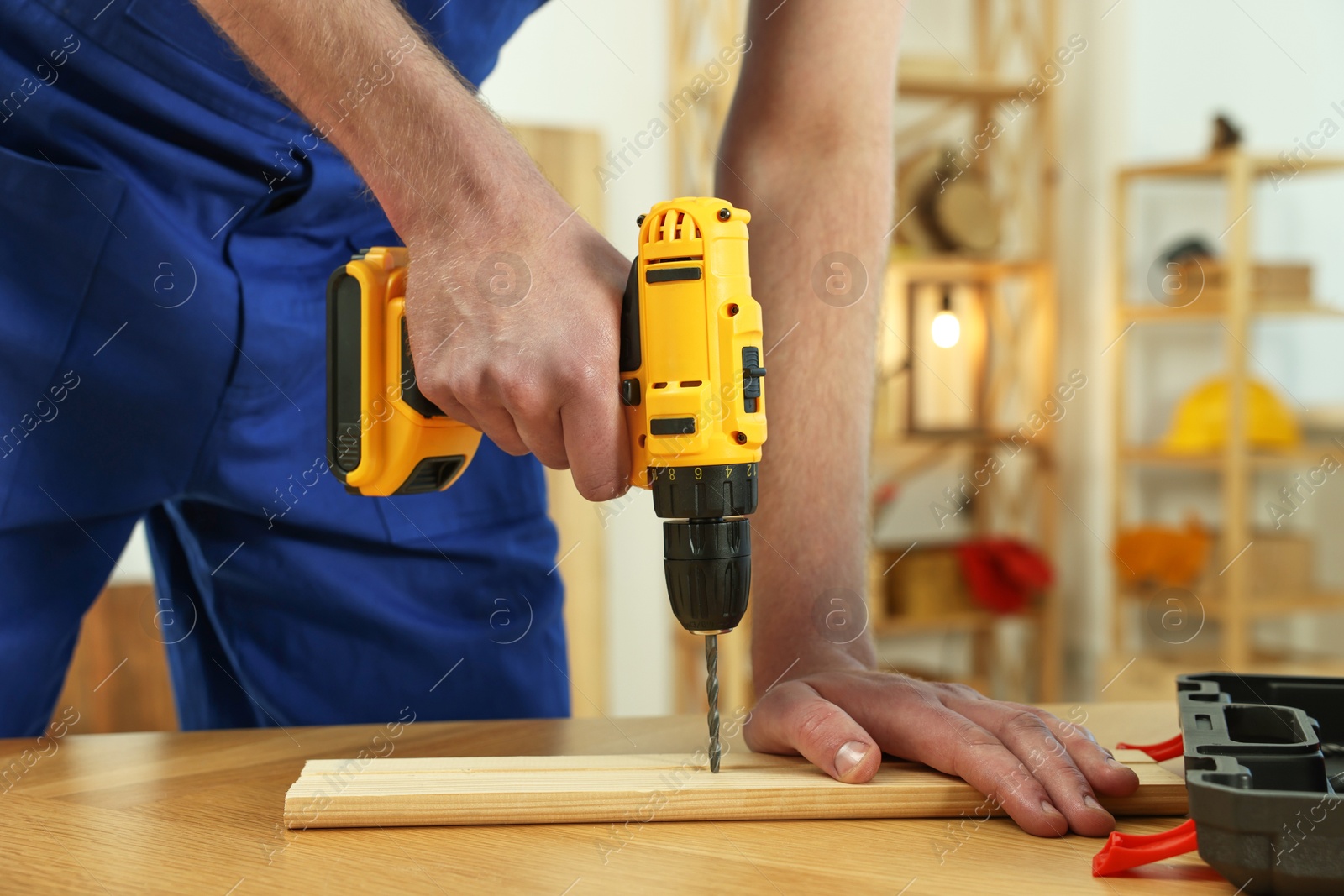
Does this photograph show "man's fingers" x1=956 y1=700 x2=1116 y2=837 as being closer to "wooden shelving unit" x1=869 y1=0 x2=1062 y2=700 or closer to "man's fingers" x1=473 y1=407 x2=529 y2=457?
"man's fingers" x1=473 y1=407 x2=529 y2=457

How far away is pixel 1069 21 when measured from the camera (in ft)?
12.0

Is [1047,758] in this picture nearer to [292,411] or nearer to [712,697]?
[712,697]

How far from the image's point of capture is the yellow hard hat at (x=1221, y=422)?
306 cm

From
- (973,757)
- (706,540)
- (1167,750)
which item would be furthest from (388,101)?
(1167,750)

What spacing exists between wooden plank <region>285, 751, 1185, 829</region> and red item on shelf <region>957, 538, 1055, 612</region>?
2.60 metres

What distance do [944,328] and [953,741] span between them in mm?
2576

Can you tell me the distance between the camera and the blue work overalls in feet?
3.15

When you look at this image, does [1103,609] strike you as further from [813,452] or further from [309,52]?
[309,52]

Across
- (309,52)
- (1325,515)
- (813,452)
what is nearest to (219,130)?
(309,52)

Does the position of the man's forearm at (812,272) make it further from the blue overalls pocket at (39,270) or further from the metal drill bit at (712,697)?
the blue overalls pocket at (39,270)

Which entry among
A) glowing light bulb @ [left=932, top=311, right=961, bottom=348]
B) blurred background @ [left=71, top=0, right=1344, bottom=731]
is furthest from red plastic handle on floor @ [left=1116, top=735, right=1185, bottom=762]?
glowing light bulb @ [left=932, top=311, right=961, bottom=348]

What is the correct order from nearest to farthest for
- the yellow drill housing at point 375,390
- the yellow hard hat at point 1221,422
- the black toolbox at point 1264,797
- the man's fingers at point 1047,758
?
the black toolbox at point 1264,797, the man's fingers at point 1047,758, the yellow drill housing at point 375,390, the yellow hard hat at point 1221,422

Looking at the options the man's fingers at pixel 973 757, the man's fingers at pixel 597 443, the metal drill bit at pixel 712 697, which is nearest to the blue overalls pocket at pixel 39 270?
the man's fingers at pixel 597 443

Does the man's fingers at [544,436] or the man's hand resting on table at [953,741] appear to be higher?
the man's fingers at [544,436]
